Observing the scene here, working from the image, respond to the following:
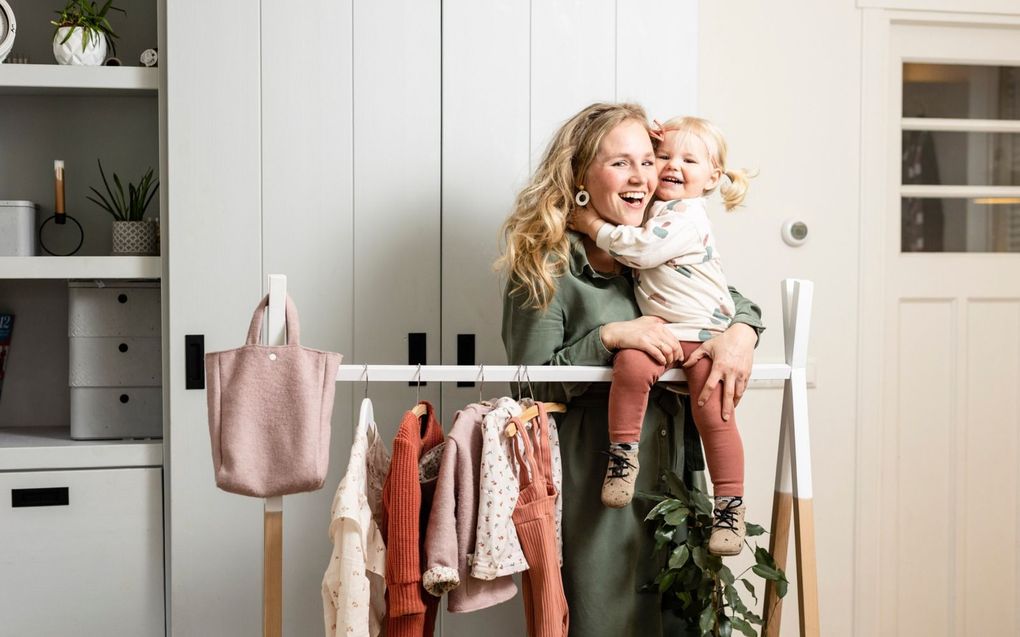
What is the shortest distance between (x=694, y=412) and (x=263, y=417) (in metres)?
0.76

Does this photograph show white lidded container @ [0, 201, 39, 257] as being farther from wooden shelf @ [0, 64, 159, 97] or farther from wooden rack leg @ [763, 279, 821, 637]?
wooden rack leg @ [763, 279, 821, 637]

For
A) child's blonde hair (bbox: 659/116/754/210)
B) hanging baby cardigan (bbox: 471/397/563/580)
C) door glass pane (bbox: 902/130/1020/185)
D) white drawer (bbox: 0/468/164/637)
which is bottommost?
white drawer (bbox: 0/468/164/637)

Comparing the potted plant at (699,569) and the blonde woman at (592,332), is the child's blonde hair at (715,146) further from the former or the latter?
the potted plant at (699,569)

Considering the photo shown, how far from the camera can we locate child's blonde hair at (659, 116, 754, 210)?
1.62 m

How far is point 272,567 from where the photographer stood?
145 centimetres

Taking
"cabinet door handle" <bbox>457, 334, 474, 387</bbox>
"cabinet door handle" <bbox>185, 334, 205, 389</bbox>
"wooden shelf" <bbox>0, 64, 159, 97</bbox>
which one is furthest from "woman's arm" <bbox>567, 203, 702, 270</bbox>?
"wooden shelf" <bbox>0, 64, 159, 97</bbox>

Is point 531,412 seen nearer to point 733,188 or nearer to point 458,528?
point 458,528

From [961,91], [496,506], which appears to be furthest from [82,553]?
[961,91]

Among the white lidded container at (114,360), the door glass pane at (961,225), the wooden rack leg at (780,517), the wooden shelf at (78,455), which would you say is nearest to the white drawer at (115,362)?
the white lidded container at (114,360)

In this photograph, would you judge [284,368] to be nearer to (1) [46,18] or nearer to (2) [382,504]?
(2) [382,504]

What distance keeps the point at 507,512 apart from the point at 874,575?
1642 millimetres

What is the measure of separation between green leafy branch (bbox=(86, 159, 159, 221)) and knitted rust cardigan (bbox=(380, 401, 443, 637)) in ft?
3.49

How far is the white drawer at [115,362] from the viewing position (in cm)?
198

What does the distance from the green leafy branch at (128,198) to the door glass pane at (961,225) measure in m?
2.17
